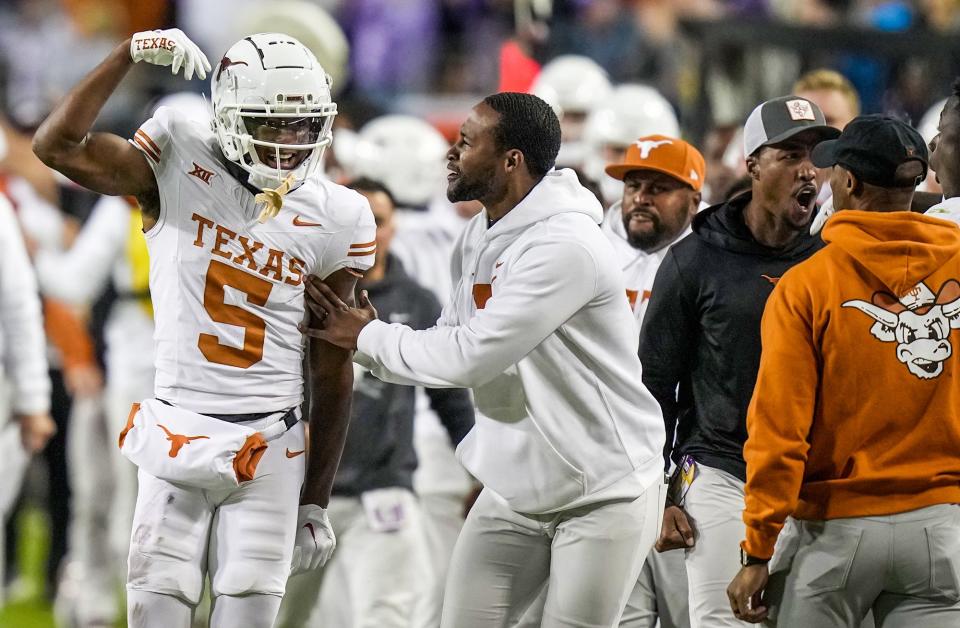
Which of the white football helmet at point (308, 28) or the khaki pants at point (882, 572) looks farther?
the white football helmet at point (308, 28)

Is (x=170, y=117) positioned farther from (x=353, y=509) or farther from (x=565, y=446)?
(x=353, y=509)

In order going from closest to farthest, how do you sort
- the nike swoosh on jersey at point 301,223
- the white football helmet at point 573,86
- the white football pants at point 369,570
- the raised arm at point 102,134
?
1. the raised arm at point 102,134
2. the nike swoosh on jersey at point 301,223
3. the white football pants at point 369,570
4. the white football helmet at point 573,86

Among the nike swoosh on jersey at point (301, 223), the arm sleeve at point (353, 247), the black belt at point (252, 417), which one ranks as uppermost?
the nike swoosh on jersey at point (301, 223)

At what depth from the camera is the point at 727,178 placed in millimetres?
7121

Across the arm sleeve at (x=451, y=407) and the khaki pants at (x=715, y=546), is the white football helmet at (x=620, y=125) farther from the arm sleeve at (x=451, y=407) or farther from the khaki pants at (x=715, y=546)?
the khaki pants at (x=715, y=546)

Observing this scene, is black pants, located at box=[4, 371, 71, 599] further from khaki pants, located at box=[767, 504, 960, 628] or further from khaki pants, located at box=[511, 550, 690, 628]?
khaki pants, located at box=[767, 504, 960, 628]

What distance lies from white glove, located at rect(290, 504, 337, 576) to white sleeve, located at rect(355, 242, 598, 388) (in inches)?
17.9

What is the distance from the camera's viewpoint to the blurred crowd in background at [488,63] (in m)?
8.10

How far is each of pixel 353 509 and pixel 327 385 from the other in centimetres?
194

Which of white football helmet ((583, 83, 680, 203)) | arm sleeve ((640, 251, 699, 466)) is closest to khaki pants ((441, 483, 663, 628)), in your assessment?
arm sleeve ((640, 251, 699, 466))

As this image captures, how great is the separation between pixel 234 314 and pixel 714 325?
1436 mm

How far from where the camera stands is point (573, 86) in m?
9.63

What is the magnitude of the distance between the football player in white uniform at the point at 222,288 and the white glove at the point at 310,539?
0.12m

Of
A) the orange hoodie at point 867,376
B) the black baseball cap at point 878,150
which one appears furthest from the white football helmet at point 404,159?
the orange hoodie at point 867,376
